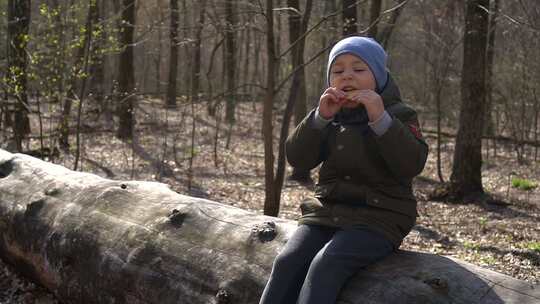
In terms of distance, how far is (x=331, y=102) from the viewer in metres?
2.73

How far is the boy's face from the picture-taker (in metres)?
2.78

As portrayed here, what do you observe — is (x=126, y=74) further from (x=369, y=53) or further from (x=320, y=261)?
(x=320, y=261)

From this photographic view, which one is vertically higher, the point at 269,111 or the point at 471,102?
the point at 269,111

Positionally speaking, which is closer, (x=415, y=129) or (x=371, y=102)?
(x=371, y=102)

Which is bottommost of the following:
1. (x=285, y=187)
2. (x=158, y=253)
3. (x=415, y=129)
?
(x=285, y=187)

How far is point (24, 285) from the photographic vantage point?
449 cm

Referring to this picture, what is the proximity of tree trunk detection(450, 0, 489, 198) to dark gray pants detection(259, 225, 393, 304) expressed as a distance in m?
6.94

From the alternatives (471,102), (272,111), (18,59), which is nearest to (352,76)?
(272,111)

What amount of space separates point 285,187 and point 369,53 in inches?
311

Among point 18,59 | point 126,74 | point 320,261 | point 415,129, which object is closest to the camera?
point 320,261

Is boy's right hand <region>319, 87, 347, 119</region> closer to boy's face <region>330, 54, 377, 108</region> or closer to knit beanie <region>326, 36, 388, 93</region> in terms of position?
boy's face <region>330, 54, 377, 108</region>

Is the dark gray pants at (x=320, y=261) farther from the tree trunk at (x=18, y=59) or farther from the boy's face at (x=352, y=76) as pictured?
the tree trunk at (x=18, y=59)

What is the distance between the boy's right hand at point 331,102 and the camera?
2703mm

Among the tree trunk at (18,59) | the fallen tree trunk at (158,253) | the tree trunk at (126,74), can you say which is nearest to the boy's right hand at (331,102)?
the fallen tree trunk at (158,253)
